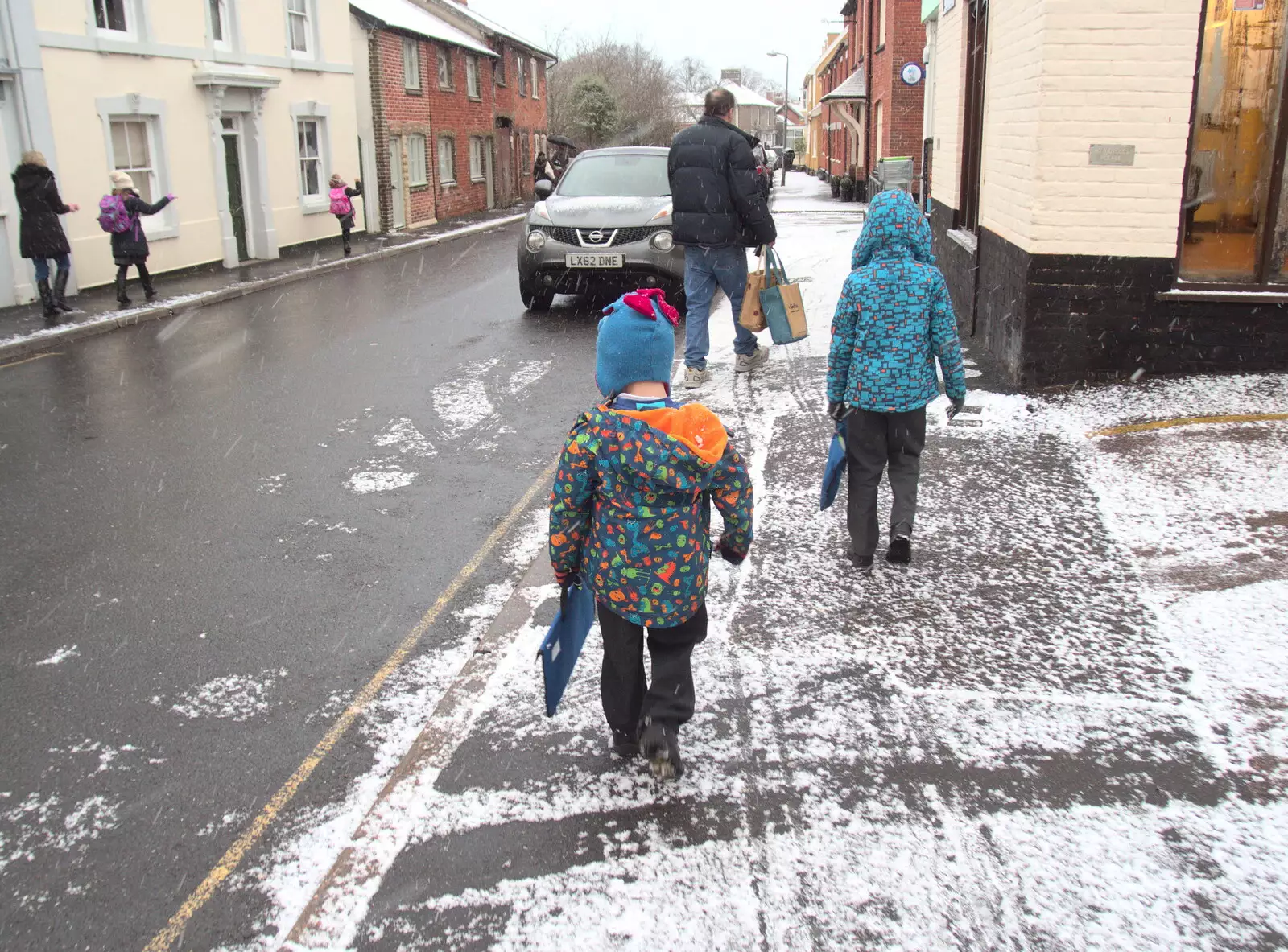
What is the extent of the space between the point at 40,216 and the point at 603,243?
21.4ft

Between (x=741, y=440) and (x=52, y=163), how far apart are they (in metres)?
11.2

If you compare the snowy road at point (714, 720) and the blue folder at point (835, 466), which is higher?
the blue folder at point (835, 466)

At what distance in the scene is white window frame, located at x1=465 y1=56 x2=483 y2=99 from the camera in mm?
31609

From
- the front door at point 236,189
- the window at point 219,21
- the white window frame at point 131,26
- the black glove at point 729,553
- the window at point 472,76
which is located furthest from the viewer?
the window at point 472,76

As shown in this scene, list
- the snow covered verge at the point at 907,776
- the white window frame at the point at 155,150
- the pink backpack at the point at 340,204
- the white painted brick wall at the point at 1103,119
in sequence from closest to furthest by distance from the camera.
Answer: the snow covered verge at the point at 907,776 → the white painted brick wall at the point at 1103,119 → the white window frame at the point at 155,150 → the pink backpack at the point at 340,204

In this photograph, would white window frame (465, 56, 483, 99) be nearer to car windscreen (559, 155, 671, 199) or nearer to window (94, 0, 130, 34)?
window (94, 0, 130, 34)

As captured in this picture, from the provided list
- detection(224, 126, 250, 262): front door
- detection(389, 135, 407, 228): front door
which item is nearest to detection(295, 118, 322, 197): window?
detection(224, 126, 250, 262): front door

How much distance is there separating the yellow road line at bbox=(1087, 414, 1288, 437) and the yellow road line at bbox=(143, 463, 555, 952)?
11.9 ft

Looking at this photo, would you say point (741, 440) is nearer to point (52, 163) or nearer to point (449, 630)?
point (449, 630)

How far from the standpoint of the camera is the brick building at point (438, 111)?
24.7 m

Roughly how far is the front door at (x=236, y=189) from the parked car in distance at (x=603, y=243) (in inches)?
341

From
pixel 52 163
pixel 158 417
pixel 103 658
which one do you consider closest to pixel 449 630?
pixel 103 658

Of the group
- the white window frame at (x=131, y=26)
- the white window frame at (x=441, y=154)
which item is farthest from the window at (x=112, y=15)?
the white window frame at (x=441, y=154)

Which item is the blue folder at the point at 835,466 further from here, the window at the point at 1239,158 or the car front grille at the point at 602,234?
the car front grille at the point at 602,234
